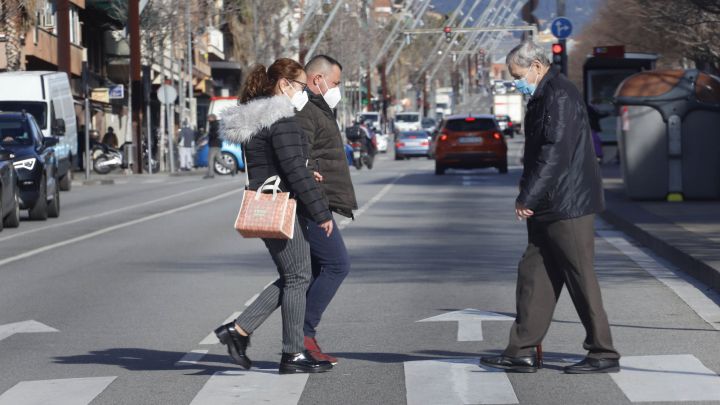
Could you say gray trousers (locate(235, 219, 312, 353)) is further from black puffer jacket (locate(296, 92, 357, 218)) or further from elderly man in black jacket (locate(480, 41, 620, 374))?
elderly man in black jacket (locate(480, 41, 620, 374))

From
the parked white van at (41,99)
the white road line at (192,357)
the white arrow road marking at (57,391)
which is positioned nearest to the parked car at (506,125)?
the parked white van at (41,99)

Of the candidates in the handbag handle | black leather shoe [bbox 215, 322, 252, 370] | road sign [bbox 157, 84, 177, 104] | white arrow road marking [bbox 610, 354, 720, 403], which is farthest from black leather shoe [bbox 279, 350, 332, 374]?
road sign [bbox 157, 84, 177, 104]

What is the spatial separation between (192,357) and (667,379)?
297 cm

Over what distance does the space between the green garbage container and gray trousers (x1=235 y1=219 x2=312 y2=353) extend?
679 inches

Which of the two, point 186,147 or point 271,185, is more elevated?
point 271,185

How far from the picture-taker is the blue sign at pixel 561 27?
122ft

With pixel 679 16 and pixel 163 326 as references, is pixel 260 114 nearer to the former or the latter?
pixel 163 326

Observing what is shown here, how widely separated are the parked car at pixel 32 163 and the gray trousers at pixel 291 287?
55.0ft

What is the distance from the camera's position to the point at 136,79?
177ft

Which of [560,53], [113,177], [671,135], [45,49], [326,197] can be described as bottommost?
[113,177]

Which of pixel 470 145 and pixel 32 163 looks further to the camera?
pixel 470 145

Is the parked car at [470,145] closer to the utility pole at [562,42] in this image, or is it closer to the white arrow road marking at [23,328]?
the utility pole at [562,42]

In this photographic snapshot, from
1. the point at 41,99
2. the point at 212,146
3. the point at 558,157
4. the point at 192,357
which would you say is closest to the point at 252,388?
the point at 192,357

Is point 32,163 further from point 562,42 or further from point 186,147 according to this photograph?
point 186,147
